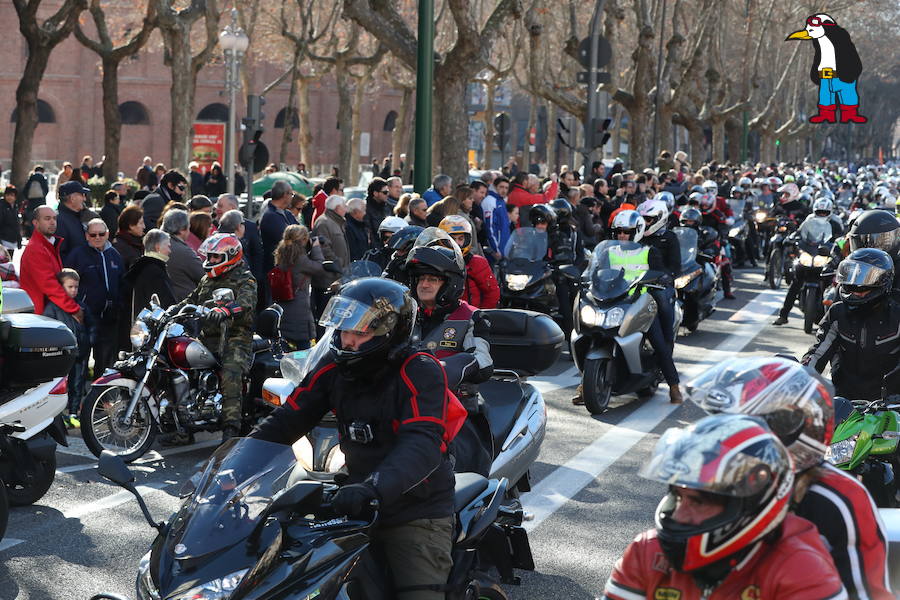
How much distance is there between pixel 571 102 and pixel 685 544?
37181 mm

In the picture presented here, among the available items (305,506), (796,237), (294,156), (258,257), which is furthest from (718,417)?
(294,156)

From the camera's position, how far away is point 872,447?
662 centimetres

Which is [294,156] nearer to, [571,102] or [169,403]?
[571,102]

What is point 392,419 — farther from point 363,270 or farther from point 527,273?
point 527,273

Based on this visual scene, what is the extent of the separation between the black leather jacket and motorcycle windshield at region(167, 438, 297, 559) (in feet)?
13.4

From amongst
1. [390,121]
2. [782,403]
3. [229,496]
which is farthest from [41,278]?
[390,121]

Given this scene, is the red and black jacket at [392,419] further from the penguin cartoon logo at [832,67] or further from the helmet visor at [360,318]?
the penguin cartoon logo at [832,67]

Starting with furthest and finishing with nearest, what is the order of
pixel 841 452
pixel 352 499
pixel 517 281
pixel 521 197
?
pixel 521 197 < pixel 517 281 < pixel 841 452 < pixel 352 499

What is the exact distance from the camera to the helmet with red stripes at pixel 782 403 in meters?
3.51

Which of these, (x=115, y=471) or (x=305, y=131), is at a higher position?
(x=305, y=131)

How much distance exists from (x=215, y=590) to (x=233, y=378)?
18.8 feet

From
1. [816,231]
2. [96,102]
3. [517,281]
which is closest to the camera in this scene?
[517,281]

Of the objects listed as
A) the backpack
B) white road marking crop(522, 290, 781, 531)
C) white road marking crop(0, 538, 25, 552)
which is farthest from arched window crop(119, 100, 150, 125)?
white road marking crop(0, 538, 25, 552)

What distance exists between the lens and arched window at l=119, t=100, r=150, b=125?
65.9 meters
